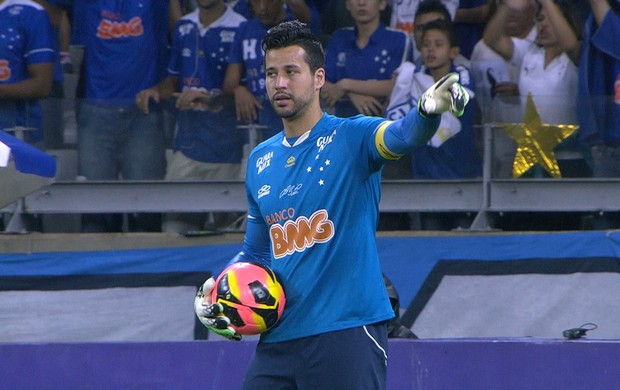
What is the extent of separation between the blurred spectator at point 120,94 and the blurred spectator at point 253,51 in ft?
2.04

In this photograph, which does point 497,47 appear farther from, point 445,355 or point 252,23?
point 445,355

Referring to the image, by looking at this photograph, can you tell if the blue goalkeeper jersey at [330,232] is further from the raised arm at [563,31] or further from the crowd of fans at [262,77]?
the raised arm at [563,31]

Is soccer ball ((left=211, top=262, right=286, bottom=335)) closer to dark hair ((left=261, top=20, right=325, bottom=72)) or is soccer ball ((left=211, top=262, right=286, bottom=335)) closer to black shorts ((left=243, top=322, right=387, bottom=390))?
black shorts ((left=243, top=322, right=387, bottom=390))

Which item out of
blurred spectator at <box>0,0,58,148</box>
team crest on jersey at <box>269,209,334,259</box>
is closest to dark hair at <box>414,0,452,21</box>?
blurred spectator at <box>0,0,58,148</box>

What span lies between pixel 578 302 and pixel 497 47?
6.32ft

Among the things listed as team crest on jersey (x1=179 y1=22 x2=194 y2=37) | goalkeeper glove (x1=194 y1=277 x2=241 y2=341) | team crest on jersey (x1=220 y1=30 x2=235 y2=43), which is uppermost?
team crest on jersey (x1=179 y1=22 x2=194 y2=37)

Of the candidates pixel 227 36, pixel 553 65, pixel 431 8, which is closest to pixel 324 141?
pixel 553 65

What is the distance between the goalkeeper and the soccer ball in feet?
0.15

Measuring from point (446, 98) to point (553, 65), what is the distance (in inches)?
167

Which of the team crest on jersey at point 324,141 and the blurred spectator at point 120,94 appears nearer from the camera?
the team crest on jersey at point 324,141

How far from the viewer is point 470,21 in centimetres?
877

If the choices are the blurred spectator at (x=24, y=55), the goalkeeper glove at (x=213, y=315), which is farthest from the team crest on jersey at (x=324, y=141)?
the blurred spectator at (x=24, y=55)

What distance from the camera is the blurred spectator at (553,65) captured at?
7.75 m

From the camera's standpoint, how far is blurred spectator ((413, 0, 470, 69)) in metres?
8.27
